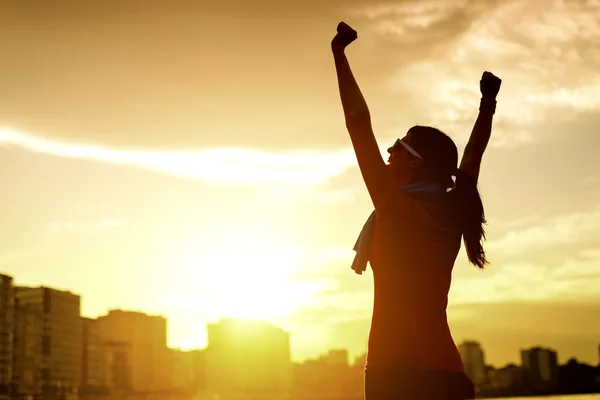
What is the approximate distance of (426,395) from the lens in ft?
12.0

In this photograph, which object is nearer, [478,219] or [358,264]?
[358,264]

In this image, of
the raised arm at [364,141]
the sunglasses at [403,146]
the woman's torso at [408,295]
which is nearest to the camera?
the raised arm at [364,141]

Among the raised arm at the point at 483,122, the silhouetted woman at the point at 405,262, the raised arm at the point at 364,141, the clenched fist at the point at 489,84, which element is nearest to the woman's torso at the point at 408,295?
the silhouetted woman at the point at 405,262

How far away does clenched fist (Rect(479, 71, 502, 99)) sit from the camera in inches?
194

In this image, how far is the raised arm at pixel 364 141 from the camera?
356 centimetres

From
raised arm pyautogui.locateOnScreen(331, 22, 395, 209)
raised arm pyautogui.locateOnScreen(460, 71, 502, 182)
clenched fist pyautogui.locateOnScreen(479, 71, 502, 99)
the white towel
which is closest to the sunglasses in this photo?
the white towel

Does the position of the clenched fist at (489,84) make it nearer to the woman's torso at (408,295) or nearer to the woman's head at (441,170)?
the woman's head at (441,170)

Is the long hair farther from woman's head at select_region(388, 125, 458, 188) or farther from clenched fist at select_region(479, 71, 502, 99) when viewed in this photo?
clenched fist at select_region(479, 71, 502, 99)

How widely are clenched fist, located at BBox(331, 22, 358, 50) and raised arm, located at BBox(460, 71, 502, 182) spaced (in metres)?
1.42

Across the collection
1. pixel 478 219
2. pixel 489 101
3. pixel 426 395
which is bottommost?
pixel 426 395

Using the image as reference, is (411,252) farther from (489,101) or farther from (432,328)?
(489,101)

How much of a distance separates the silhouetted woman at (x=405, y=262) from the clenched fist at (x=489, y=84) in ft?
3.98

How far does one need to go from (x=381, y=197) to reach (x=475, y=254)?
2.87ft

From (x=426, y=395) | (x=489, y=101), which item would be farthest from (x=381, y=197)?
(x=489, y=101)
